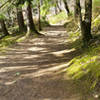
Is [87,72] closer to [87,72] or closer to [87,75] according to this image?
[87,72]

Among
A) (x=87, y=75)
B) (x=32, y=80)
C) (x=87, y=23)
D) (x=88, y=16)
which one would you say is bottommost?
(x=32, y=80)

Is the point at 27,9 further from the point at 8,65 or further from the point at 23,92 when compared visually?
the point at 23,92

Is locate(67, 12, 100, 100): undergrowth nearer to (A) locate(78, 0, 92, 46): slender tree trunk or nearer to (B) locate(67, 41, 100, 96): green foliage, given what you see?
(B) locate(67, 41, 100, 96): green foliage

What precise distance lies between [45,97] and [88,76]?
4.94 feet

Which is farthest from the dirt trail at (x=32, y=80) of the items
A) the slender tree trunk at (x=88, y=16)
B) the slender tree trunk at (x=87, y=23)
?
the slender tree trunk at (x=88, y=16)

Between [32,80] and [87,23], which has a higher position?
[87,23]

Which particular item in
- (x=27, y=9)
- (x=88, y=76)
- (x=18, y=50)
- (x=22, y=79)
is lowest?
(x=18, y=50)

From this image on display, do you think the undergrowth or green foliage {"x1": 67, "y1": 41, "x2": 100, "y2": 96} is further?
green foliage {"x1": 67, "y1": 41, "x2": 100, "y2": 96}

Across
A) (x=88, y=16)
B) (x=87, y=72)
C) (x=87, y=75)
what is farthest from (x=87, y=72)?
(x=88, y=16)

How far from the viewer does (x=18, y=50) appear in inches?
406

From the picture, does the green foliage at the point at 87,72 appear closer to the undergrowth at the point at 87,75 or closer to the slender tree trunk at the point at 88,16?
the undergrowth at the point at 87,75

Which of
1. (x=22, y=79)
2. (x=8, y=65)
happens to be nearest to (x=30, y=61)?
(x=8, y=65)

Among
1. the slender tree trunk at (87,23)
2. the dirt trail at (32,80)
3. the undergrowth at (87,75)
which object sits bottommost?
the dirt trail at (32,80)

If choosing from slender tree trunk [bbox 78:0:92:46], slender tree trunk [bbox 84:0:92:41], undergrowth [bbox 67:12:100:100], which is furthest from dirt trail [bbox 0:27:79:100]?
slender tree trunk [bbox 84:0:92:41]
